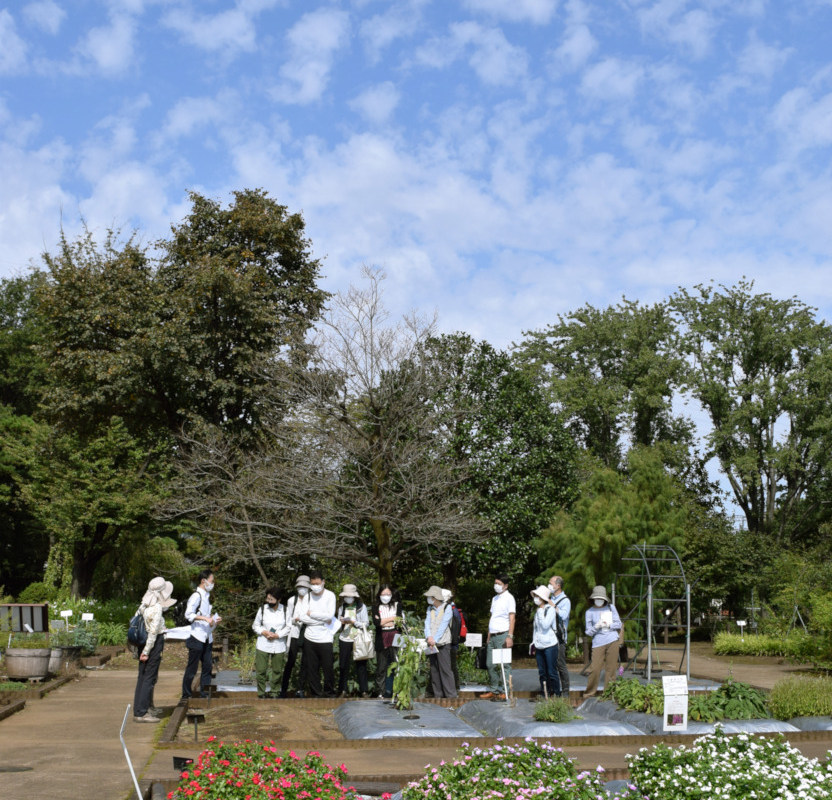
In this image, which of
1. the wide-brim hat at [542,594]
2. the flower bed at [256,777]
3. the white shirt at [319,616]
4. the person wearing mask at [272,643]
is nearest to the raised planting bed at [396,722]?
the white shirt at [319,616]

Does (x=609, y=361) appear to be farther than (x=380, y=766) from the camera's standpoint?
Yes

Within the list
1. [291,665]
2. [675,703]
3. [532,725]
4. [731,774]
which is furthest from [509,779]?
[291,665]

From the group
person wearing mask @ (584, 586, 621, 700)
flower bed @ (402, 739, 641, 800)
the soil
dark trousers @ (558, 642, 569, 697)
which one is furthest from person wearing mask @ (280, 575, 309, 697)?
flower bed @ (402, 739, 641, 800)

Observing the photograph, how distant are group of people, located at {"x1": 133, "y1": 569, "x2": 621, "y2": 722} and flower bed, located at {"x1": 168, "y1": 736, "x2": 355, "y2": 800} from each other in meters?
6.37

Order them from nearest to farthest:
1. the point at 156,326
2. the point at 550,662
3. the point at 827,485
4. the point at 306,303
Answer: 1. the point at 550,662
2. the point at 156,326
3. the point at 306,303
4. the point at 827,485

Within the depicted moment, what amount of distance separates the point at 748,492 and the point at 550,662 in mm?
31673

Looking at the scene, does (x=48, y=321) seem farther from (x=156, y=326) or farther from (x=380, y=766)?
(x=380, y=766)

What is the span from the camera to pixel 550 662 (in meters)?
12.6

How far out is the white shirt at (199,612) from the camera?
12.4 meters

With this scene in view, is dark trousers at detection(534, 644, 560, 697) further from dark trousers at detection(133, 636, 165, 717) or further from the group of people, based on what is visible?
dark trousers at detection(133, 636, 165, 717)

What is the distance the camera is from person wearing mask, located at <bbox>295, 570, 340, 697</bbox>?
13.0 metres

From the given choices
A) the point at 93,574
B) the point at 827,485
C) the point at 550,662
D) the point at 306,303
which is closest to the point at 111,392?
the point at 306,303

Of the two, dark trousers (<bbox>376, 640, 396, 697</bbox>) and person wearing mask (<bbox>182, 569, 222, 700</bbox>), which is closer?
person wearing mask (<bbox>182, 569, 222, 700</bbox>)

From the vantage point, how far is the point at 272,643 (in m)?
13.7
